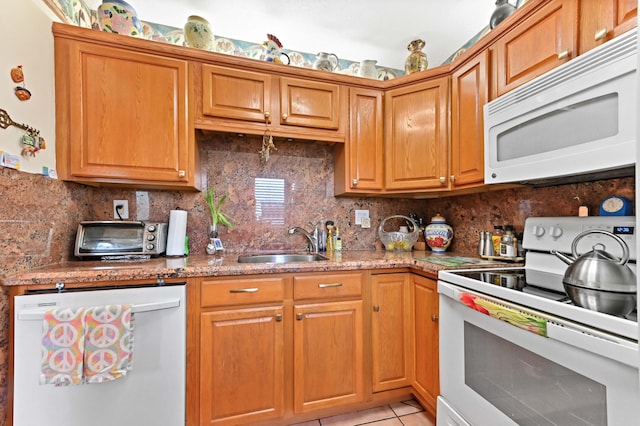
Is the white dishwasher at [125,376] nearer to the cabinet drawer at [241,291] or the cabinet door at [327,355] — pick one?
the cabinet drawer at [241,291]

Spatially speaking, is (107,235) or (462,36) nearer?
(107,235)

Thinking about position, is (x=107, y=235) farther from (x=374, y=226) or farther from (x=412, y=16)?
(x=412, y=16)

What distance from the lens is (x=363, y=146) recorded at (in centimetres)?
196

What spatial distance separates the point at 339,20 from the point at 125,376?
2440 millimetres

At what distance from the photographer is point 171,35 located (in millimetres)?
1997

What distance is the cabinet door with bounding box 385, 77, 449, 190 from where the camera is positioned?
1.80 metres

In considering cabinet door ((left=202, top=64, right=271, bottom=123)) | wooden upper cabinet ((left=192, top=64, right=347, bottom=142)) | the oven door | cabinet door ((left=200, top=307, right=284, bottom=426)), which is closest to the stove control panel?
the oven door

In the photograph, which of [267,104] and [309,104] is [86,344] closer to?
[267,104]

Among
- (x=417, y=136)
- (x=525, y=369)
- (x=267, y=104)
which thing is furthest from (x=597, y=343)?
(x=267, y=104)

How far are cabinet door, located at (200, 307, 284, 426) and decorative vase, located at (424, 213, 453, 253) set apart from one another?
131 cm

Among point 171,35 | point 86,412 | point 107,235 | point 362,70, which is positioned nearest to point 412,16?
point 362,70

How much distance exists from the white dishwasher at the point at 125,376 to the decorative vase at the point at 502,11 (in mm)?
2246

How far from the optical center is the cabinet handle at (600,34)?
3.31 ft

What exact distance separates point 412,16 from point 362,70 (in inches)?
18.4
